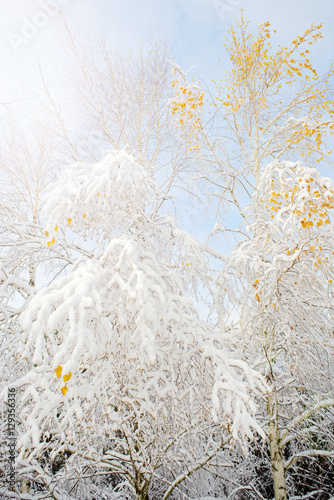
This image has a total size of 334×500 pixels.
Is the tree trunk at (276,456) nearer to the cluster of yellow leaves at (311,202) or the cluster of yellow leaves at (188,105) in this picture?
the cluster of yellow leaves at (311,202)

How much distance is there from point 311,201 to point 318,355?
2169 mm

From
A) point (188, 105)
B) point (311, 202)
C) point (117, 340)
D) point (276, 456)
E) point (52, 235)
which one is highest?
point (188, 105)

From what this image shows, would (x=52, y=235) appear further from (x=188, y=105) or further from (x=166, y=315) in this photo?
(x=188, y=105)

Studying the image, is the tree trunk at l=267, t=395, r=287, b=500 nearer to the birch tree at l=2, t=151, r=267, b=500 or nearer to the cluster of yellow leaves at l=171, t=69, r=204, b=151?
the birch tree at l=2, t=151, r=267, b=500

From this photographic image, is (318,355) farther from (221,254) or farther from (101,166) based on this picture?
(101,166)

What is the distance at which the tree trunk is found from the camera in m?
4.40

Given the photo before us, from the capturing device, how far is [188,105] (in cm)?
616

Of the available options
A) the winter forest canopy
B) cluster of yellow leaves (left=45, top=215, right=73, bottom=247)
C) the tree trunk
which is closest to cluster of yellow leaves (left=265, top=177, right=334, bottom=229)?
the winter forest canopy

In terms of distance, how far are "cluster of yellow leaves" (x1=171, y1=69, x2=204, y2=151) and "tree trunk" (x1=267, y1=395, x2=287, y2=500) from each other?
16.3ft

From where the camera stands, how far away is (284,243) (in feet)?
12.7

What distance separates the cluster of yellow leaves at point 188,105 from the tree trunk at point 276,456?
4980mm

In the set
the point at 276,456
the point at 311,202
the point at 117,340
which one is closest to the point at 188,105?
the point at 311,202

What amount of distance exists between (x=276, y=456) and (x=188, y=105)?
646 centimetres

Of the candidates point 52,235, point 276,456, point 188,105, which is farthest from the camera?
point 188,105
